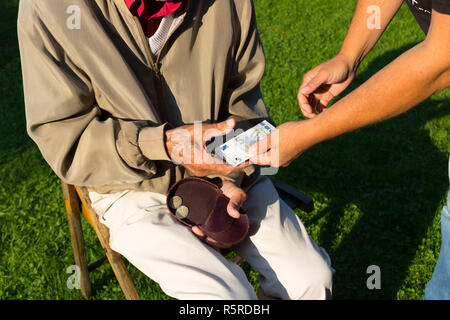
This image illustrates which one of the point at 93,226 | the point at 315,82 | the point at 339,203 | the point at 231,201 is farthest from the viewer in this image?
the point at 339,203

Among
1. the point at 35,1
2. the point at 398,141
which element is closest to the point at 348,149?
the point at 398,141

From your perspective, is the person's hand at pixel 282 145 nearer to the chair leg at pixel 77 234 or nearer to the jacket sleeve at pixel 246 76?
the jacket sleeve at pixel 246 76

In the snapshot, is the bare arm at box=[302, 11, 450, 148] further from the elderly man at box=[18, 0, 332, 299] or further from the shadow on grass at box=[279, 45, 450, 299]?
the shadow on grass at box=[279, 45, 450, 299]

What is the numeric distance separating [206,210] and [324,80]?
976 millimetres

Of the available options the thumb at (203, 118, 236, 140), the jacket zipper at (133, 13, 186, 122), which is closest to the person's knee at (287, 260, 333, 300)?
the thumb at (203, 118, 236, 140)

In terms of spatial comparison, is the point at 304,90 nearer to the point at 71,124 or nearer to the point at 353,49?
the point at 353,49

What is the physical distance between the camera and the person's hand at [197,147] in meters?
2.20

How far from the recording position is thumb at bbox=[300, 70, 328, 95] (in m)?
2.62

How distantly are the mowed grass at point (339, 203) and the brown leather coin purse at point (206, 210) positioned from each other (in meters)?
1.19

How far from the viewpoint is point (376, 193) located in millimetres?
3967

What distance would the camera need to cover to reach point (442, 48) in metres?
1.77

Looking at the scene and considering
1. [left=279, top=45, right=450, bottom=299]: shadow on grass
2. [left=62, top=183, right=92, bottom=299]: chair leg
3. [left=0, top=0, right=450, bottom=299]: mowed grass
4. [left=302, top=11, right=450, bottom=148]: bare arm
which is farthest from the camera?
[left=279, top=45, right=450, bottom=299]: shadow on grass

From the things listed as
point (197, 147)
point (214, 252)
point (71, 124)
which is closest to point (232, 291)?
point (214, 252)

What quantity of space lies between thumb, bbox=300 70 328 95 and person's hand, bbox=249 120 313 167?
459 millimetres
